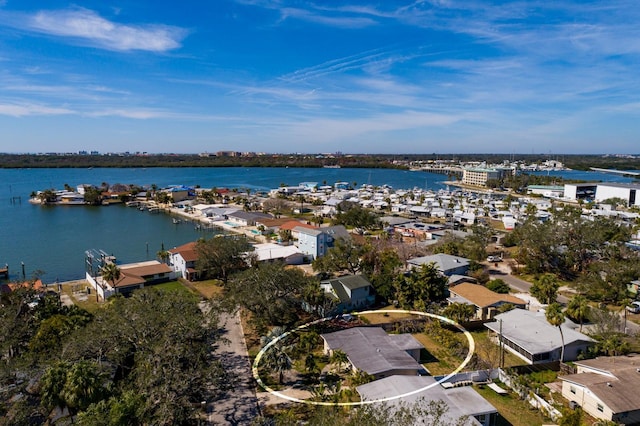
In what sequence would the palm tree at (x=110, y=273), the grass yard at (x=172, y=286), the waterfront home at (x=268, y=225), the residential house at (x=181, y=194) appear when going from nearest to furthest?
the palm tree at (x=110, y=273)
the grass yard at (x=172, y=286)
the waterfront home at (x=268, y=225)
the residential house at (x=181, y=194)

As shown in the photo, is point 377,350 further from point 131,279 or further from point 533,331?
point 131,279

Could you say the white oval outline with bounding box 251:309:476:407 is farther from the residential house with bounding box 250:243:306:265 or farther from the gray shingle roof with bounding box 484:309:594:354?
the residential house with bounding box 250:243:306:265

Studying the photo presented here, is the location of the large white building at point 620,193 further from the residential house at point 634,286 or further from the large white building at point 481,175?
the residential house at point 634,286

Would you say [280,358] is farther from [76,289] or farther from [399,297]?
[76,289]

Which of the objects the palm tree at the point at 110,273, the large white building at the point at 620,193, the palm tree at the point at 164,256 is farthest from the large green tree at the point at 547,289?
the large white building at the point at 620,193

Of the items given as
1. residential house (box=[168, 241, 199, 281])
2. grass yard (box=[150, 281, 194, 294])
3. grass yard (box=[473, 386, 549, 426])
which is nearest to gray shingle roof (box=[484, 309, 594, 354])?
grass yard (box=[473, 386, 549, 426])
